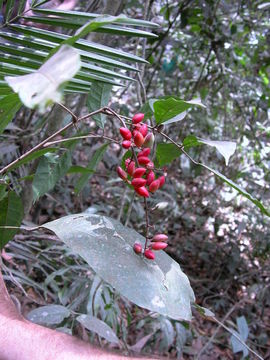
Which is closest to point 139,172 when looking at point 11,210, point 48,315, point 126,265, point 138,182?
point 138,182

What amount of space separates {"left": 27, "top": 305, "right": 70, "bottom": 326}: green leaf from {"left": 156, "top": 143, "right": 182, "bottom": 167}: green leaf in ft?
1.93

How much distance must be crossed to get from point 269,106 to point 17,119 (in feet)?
4.27

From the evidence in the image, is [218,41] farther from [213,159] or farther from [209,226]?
[209,226]

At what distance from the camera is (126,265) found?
0.45 metres

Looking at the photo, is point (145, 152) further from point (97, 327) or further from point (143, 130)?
point (97, 327)

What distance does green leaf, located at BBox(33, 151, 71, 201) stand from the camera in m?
0.65

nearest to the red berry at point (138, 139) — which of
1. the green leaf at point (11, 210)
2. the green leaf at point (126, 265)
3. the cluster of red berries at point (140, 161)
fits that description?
the cluster of red berries at point (140, 161)

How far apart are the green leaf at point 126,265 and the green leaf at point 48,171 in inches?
6.5

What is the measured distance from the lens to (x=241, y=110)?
2498mm

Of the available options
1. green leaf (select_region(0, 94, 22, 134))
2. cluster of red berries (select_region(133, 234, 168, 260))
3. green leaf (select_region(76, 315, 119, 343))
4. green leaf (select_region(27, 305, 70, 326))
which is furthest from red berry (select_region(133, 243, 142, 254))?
green leaf (select_region(27, 305, 70, 326))

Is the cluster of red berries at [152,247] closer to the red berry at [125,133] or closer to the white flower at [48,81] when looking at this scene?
the red berry at [125,133]

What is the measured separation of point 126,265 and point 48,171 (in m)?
0.27

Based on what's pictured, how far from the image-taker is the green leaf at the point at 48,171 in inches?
25.6

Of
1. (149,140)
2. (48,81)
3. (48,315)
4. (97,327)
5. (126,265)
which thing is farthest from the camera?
(48,315)
